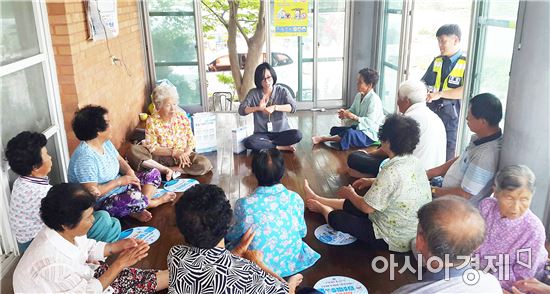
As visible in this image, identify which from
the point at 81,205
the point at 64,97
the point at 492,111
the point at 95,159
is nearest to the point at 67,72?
the point at 64,97

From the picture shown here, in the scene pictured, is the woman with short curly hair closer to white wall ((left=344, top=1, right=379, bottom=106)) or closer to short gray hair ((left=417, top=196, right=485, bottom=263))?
short gray hair ((left=417, top=196, right=485, bottom=263))

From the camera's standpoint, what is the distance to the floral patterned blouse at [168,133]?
12.9ft

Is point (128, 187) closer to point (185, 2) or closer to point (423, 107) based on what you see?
point (423, 107)

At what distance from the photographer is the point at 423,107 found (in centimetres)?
333

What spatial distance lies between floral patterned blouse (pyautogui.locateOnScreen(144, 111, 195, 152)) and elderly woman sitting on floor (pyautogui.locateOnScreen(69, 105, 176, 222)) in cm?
69

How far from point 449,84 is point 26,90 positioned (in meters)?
3.50

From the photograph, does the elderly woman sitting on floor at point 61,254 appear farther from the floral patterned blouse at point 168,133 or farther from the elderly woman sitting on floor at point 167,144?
the floral patterned blouse at point 168,133

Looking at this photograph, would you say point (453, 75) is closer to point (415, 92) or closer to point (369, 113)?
point (415, 92)

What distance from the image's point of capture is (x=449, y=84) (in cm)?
392

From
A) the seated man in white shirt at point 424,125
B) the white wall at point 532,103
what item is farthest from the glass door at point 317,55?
the white wall at point 532,103

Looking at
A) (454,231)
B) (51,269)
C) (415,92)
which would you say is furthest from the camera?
(415,92)

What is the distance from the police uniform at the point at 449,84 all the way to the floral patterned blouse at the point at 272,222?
2.27 meters

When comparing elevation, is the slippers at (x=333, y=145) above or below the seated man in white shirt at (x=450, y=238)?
below

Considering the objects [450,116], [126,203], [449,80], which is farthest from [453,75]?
[126,203]
